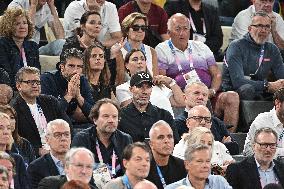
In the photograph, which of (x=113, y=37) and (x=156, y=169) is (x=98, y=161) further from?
(x=113, y=37)

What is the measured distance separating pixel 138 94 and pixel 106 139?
3.20ft

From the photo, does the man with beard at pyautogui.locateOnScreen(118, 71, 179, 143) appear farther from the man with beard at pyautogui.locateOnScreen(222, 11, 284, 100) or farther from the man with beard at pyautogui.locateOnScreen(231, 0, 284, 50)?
the man with beard at pyautogui.locateOnScreen(231, 0, 284, 50)

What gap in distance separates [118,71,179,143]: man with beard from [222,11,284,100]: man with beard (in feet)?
6.28

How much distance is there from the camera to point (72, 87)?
466 inches

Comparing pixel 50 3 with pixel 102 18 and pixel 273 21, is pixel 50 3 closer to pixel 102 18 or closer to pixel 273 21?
pixel 102 18

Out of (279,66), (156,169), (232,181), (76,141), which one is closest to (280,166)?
(232,181)

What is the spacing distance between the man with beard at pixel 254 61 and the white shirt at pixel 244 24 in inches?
31.1

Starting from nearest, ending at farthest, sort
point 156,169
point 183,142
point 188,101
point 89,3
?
point 156,169, point 183,142, point 188,101, point 89,3

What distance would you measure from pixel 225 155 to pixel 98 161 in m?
1.35

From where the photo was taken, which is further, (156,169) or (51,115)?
(51,115)

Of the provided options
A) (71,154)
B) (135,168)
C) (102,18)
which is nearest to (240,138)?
(102,18)

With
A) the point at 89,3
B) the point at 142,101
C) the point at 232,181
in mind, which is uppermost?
the point at 89,3

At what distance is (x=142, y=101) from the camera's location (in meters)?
11.7

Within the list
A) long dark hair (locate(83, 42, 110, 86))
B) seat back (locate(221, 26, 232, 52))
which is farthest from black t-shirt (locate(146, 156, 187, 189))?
seat back (locate(221, 26, 232, 52))
